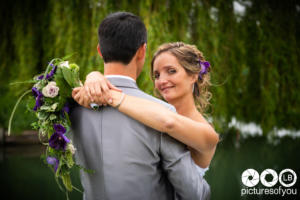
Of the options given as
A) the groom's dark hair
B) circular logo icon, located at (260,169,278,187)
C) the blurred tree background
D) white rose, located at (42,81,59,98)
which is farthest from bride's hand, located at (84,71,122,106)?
circular logo icon, located at (260,169,278,187)

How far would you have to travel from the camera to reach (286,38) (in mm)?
5418

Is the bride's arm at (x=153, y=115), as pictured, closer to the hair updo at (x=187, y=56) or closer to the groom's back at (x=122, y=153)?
the groom's back at (x=122, y=153)

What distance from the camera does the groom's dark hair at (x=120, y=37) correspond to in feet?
4.15

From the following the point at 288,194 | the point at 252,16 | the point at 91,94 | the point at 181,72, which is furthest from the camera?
the point at 252,16

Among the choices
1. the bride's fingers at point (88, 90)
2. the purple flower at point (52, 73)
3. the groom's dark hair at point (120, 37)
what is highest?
the groom's dark hair at point (120, 37)

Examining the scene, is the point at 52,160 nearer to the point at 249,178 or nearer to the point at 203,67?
the point at 203,67

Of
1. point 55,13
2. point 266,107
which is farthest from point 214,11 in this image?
point 55,13

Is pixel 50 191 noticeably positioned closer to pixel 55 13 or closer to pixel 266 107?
pixel 55 13

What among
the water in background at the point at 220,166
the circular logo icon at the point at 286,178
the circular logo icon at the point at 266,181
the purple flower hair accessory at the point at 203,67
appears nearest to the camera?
the purple flower hair accessory at the point at 203,67

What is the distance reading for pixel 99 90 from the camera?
1212 mm

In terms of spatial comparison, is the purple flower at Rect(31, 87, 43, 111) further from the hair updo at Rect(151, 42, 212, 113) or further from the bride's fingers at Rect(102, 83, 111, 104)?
the hair updo at Rect(151, 42, 212, 113)

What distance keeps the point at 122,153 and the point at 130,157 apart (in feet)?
0.12

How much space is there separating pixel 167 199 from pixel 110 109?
0.47m

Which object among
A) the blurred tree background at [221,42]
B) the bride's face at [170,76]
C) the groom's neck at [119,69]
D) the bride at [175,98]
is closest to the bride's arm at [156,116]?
the bride at [175,98]
